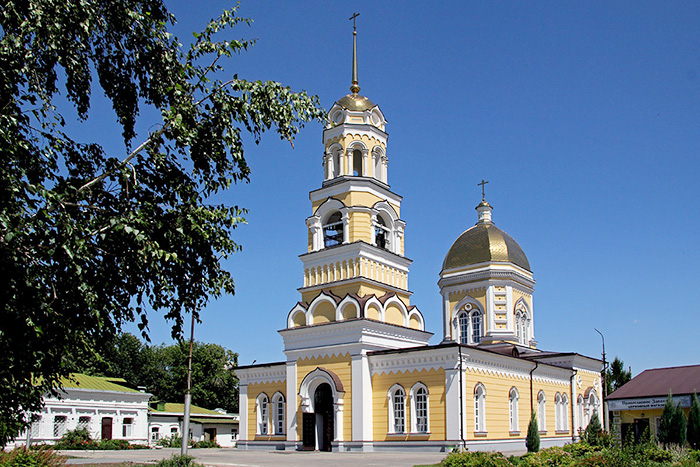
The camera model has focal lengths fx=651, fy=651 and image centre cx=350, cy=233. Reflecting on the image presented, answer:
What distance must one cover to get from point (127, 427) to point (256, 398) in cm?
1256

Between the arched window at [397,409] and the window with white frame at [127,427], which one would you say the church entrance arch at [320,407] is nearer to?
the arched window at [397,409]

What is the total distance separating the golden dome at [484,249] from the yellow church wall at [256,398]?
12.6m

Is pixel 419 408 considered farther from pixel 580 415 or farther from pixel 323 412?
pixel 580 415

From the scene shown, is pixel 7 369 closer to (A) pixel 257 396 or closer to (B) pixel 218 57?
(B) pixel 218 57

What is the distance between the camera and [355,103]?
30.9 meters

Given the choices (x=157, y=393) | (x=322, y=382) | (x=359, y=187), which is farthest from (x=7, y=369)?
(x=157, y=393)

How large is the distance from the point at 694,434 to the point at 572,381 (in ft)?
38.9

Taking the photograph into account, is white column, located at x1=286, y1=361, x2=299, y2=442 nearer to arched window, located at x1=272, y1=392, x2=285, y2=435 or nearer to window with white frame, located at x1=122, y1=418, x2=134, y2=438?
arched window, located at x1=272, y1=392, x2=285, y2=435

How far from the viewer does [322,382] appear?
89.1 ft

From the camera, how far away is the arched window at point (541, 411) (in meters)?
30.1

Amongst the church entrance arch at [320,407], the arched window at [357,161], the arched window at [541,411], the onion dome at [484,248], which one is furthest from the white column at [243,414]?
the arched window at [541,411]

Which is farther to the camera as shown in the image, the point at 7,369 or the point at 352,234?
the point at 352,234

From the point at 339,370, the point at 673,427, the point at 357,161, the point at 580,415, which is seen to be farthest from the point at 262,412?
the point at 673,427

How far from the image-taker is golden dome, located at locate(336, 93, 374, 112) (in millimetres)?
30719
